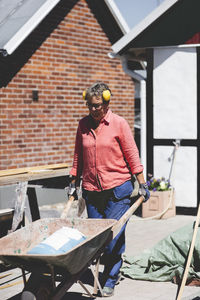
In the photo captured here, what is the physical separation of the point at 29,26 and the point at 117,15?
2684 millimetres

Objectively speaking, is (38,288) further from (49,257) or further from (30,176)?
(30,176)

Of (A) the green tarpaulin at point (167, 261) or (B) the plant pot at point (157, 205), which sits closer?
(A) the green tarpaulin at point (167, 261)

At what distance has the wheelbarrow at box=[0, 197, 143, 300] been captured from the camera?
14.1 ft

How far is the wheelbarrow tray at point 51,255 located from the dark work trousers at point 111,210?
64 centimetres

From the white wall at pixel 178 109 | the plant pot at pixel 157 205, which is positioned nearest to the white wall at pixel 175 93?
the white wall at pixel 178 109

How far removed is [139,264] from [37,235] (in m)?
1.99

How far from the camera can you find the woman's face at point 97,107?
560 centimetres

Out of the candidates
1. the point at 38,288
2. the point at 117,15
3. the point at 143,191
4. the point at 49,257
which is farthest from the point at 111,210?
the point at 117,15

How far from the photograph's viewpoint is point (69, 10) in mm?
11523

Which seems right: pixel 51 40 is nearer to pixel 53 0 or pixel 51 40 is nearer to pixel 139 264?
pixel 53 0

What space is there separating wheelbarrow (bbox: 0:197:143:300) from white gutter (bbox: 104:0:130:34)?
7.84 metres

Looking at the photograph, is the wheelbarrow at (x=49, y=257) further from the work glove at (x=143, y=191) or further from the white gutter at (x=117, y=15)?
the white gutter at (x=117, y=15)

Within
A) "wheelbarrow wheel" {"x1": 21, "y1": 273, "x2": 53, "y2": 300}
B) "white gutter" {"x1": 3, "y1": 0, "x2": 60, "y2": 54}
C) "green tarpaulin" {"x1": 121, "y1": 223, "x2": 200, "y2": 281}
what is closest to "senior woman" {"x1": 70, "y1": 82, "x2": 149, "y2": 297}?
"green tarpaulin" {"x1": 121, "y1": 223, "x2": 200, "y2": 281}

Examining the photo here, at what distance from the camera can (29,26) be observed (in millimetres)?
10273
